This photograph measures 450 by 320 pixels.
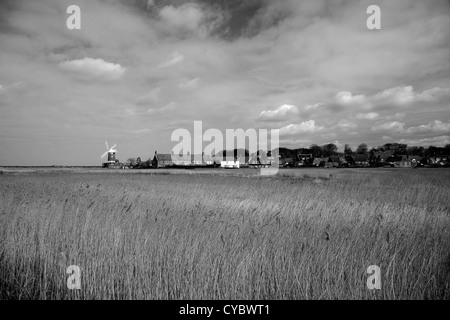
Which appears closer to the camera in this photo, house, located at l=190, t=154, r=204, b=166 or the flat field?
the flat field

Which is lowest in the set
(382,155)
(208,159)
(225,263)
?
(225,263)

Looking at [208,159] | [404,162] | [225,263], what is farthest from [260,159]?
[225,263]

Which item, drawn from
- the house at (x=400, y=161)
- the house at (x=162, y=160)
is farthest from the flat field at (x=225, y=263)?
the house at (x=162, y=160)

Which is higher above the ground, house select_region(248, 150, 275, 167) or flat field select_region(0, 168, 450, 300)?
house select_region(248, 150, 275, 167)

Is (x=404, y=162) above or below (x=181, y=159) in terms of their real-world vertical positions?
below

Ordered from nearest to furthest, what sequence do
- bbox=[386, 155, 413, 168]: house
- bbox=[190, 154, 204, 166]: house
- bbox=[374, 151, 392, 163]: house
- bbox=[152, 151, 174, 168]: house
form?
bbox=[386, 155, 413, 168]: house → bbox=[374, 151, 392, 163]: house → bbox=[152, 151, 174, 168]: house → bbox=[190, 154, 204, 166]: house

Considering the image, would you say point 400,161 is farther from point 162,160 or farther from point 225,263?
point 225,263

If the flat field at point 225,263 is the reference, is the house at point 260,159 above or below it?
above

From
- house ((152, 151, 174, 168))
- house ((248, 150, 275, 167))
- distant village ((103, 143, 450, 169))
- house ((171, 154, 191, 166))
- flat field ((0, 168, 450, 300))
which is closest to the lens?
flat field ((0, 168, 450, 300))

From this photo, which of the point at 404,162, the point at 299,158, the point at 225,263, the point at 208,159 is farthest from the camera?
the point at 299,158

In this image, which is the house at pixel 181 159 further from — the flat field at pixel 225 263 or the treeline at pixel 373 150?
the flat field at pixel 225 263

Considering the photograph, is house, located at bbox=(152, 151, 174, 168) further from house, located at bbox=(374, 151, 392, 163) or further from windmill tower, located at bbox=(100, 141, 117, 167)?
house, located at bbox=(374, 151, 392, 163)

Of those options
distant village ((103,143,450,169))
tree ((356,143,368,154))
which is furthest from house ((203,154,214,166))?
tree ((356,143,368,154))
